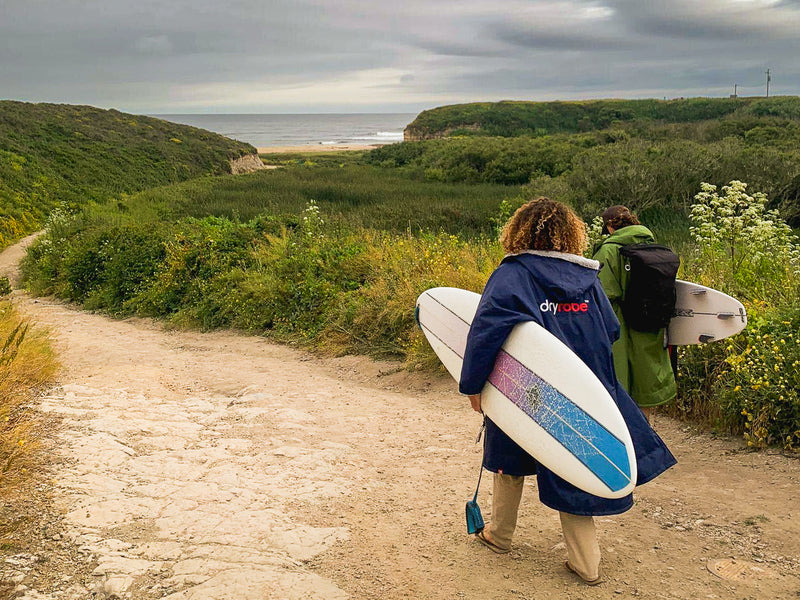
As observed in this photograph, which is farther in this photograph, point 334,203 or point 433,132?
point 433,132

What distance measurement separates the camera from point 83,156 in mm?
34750

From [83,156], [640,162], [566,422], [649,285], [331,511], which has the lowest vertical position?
[331,511]

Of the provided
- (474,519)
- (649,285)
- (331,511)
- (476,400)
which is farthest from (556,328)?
(331,511)

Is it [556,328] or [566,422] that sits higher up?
[556,328]

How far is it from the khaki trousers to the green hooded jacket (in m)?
1.51

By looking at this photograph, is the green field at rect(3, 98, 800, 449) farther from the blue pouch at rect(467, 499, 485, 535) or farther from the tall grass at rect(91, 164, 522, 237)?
the blue pouch at rect(467, 499, 485, 535)

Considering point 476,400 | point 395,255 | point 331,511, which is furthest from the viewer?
point 395,255

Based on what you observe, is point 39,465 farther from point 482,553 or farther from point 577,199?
point 577,199

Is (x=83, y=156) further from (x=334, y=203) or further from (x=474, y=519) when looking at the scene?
(x=474, y=519)

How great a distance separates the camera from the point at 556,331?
3521 millimetres

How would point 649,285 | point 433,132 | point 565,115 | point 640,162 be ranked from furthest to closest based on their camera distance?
point 433,132, point 565,115, point 640,162, point 649,285

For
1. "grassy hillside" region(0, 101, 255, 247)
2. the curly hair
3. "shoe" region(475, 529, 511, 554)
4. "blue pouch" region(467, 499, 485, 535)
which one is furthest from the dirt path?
"grassy hillside" region(0, 101, 255, 247)

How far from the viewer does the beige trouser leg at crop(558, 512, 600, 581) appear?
3.57 m

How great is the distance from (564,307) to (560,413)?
1.68 ft
